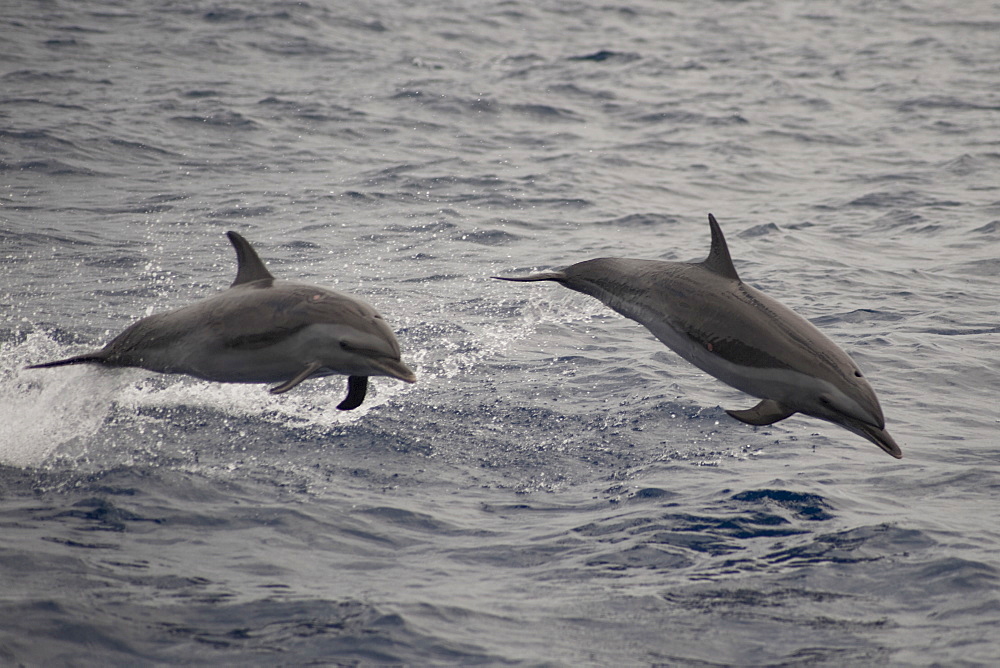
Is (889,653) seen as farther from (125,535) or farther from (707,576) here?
(125,535)

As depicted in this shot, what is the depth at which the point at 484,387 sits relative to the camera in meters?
8.92

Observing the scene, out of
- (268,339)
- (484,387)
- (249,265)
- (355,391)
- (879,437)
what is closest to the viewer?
(879,437)

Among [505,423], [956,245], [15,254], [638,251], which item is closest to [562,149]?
[638,251]

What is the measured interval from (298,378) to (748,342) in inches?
103

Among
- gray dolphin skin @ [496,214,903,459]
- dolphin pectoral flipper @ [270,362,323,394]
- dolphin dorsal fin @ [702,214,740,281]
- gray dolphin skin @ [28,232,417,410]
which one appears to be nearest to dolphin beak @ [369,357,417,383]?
gray dolphin skin @ [28,232,417,410]

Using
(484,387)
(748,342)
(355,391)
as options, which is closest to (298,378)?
(355,391)

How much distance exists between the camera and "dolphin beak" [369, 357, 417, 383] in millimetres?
6398

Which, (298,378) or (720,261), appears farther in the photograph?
(720,261)

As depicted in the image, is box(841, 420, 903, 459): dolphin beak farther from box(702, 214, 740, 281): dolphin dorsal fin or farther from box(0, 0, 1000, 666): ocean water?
box(702, 214, 740, 281): dolphin dorsal fin

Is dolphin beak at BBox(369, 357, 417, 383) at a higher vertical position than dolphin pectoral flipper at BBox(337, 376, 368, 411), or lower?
higher

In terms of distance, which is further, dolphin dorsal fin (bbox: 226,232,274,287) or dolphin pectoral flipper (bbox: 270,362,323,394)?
dolphin dorsal fin (bbox: 226,232,274,287)

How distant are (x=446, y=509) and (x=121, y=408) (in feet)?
9.77

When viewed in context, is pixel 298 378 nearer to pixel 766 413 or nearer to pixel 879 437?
pixel 766 413

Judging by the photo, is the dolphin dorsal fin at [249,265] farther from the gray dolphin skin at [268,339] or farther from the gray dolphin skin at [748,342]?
the gray dolphin skin at [748,342]
